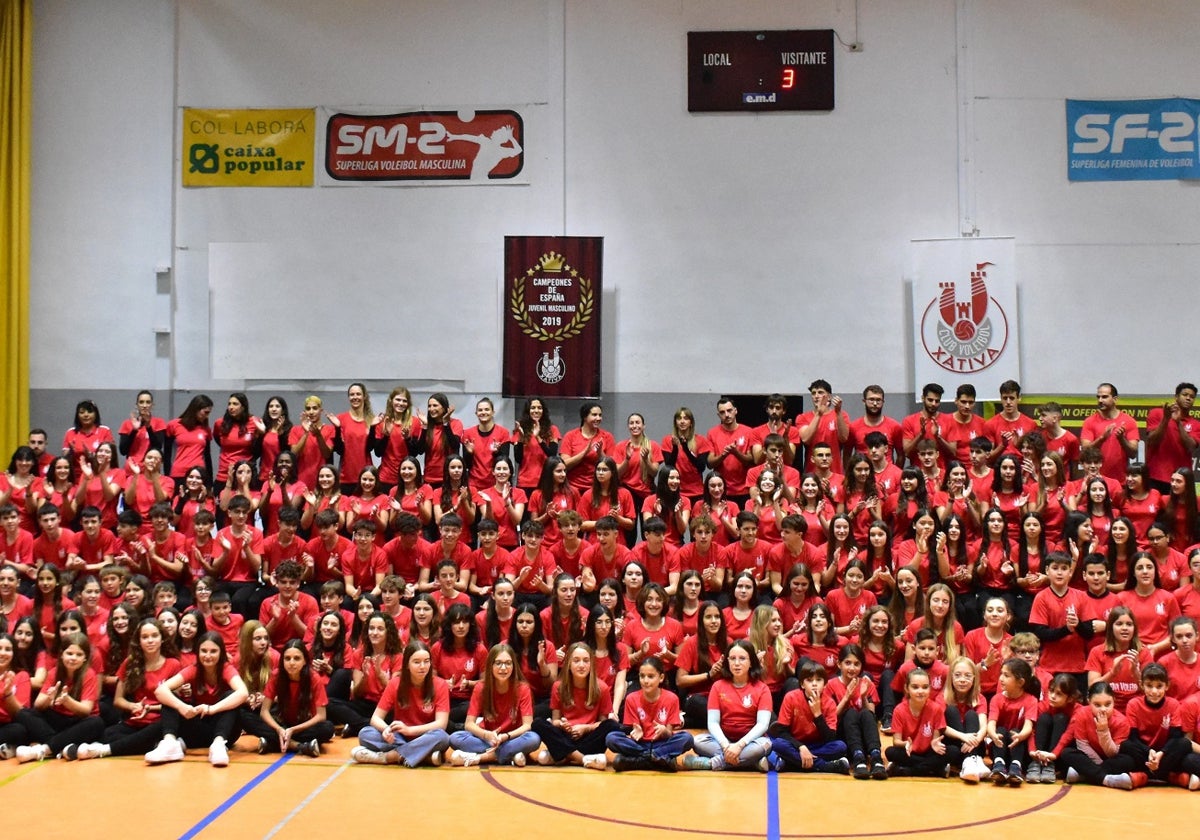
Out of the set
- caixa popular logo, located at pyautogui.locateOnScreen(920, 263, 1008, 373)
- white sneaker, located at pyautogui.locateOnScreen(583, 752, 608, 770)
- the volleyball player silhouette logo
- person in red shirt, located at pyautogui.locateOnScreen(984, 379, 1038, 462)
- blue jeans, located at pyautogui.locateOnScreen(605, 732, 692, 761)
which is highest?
caixa popular logo, located at pyautogui.locateOnScreen(920, 263, 1008, 373)

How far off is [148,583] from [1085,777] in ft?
25.5

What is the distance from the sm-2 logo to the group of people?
368 cm

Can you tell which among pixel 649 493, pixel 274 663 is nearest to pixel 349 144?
pixel 649 493

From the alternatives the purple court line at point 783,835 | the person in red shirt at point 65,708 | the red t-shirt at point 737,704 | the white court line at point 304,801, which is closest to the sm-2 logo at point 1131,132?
the red t-shirt at point 737,704

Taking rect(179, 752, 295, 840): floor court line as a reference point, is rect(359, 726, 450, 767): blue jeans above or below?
above

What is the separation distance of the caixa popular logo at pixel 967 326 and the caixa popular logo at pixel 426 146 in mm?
5319

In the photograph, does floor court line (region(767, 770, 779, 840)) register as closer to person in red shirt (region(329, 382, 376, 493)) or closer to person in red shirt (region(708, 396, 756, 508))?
person in red shirt (region(708, 396, 756, 508))

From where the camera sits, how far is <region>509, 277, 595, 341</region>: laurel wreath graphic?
1506cm

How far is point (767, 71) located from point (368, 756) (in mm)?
9581

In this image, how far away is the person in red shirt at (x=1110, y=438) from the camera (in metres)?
12.8

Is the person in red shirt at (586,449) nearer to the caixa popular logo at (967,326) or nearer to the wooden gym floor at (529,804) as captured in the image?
the wooden gym floor at (529,804)

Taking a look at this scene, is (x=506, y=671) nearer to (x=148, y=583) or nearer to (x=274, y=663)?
(x=274, y=663)

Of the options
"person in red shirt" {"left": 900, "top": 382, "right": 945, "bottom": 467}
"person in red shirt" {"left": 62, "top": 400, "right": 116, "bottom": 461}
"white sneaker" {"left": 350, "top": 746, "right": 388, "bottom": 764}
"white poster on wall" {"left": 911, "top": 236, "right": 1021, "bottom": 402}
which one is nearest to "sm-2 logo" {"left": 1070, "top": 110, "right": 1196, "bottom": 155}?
"white poster on wall" {"left": 911, "top": 236, "right": 1021, "bottom": 402}

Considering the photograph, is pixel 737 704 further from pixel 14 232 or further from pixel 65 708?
pixel 14 232
